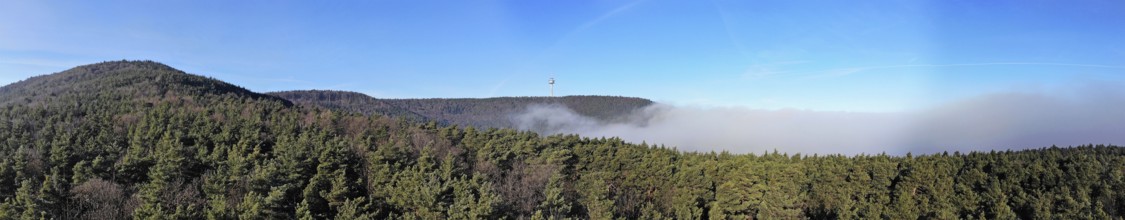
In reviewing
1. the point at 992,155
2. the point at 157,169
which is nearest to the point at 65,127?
the point at 157,169

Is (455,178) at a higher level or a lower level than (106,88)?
lower

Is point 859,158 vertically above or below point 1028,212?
above

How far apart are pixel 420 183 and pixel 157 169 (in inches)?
739

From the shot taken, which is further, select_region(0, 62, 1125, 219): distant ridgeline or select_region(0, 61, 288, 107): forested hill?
select_region(0, 61, 288, 107): forested hill

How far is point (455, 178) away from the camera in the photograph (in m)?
39.4

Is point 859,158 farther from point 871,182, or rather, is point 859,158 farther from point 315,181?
point 315,181

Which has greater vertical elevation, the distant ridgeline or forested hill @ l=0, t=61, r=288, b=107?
forested hill @ l=0, t=61, r=288, b=107

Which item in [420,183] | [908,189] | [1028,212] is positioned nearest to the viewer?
[420,183]

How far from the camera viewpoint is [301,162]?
42.5 metres

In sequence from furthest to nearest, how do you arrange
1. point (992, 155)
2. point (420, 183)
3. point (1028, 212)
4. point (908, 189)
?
point (992, 155) → point (908, 189) → point (1028, 212) → point (420, 183)

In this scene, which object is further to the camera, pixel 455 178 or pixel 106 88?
pixel 106 88

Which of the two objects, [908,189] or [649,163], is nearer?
[908,189]

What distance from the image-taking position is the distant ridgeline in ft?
119

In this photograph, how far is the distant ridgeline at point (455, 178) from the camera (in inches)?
1425
